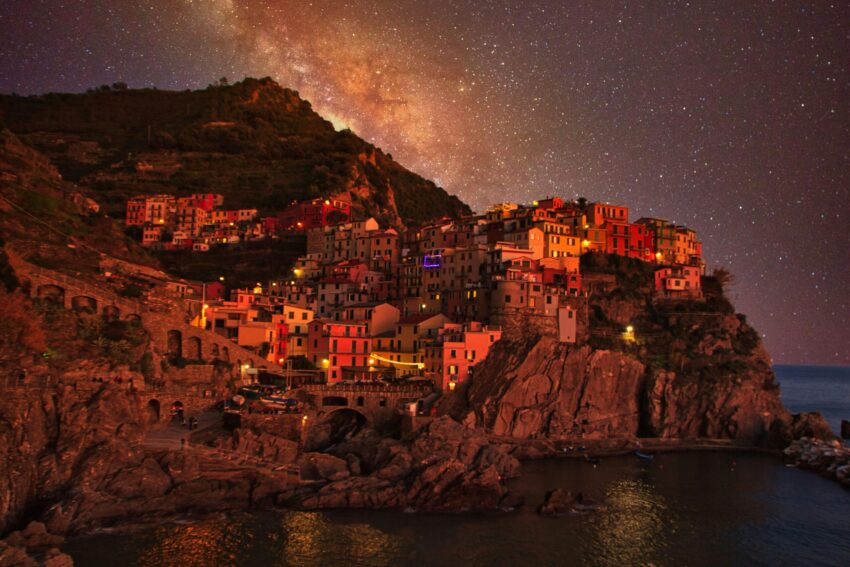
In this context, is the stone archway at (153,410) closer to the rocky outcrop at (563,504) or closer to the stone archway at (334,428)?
the stone archway at (334,428)

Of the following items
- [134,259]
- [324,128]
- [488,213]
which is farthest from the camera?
[324,128]

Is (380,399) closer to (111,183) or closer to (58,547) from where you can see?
(58,547)

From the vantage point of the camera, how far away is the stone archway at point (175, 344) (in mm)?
48625

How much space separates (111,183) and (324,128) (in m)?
49.5

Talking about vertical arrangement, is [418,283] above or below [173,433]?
above

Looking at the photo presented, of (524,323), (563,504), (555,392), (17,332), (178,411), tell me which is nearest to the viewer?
(17,332)

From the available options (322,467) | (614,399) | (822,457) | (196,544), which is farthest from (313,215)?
(196,544)

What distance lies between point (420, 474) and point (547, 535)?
324 inches

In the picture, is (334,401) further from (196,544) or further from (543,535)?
(543,535)

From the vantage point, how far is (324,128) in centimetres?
14500

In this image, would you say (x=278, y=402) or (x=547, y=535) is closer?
(x=547, y=535)

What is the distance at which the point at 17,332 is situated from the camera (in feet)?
126

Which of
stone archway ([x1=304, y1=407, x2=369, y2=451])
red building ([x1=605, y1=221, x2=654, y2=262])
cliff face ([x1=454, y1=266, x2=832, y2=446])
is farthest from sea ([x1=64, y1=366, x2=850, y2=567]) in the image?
red building ([x1=605, y1=221, x2=654, y2=262])

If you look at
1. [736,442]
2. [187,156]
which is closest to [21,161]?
[187,156]
